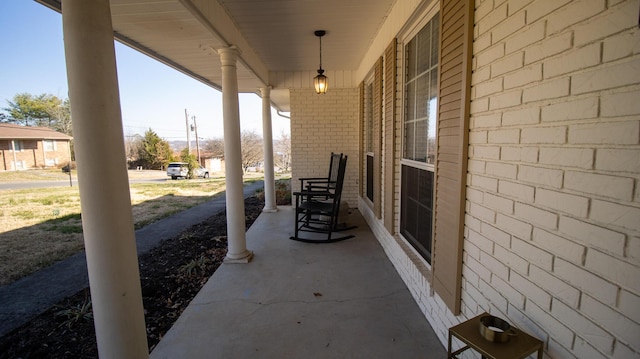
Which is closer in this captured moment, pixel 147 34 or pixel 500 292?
pixel 500 292

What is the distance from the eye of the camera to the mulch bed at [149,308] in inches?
77.5

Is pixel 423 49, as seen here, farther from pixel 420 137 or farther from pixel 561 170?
pixel 561 170

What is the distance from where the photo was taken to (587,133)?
0.83 meters

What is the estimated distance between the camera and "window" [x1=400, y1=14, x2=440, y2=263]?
7.06ft

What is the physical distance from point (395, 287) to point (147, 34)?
353cm

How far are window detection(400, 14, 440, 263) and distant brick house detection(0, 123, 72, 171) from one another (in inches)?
870

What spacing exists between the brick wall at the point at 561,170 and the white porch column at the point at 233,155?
244cm

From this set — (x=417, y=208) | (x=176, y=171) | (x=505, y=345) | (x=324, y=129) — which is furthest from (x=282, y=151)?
(x=505, y=345)

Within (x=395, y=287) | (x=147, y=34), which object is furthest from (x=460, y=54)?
Answer: (x=147, y=34)

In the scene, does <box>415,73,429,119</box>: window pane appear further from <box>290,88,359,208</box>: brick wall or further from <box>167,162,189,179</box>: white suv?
<box>167,162,189,179</box>: white suv

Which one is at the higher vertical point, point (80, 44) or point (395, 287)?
point (80, 44)

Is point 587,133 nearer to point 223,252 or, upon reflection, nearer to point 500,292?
point 500,292

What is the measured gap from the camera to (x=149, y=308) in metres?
2.43

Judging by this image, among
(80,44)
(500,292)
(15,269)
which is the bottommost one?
(15,269)
